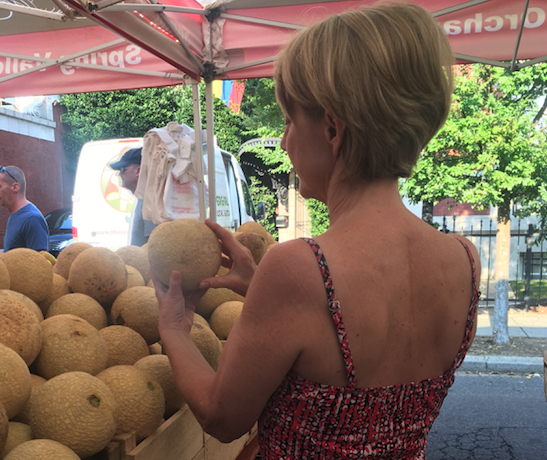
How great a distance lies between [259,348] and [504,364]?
5.84m

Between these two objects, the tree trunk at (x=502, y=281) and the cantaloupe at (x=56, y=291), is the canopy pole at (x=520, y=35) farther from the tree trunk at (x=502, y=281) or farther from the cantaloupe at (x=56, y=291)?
the tree trunk at (x=502, y=281)

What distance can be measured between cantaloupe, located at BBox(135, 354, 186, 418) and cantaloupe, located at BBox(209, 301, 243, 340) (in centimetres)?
48

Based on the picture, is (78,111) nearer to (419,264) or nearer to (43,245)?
(43,245)

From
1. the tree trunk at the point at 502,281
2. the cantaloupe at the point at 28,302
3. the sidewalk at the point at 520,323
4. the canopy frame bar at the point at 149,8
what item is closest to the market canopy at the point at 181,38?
the canopy frame bar at the point at 149,8

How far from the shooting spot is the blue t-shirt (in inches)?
185

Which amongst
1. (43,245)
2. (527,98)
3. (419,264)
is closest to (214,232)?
(419,264)

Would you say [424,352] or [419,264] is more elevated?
[419,264]

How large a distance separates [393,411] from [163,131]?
474 cm

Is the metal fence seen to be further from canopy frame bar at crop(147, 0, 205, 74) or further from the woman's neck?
the woman's neck

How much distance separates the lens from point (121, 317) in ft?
6.02

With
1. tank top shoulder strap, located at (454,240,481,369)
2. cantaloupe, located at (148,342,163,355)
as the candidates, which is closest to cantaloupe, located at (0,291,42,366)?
cantaloupe, located at (148,342,163,355)

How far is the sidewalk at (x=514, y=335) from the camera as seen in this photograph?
5848mm

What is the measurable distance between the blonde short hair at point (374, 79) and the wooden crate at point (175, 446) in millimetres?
902

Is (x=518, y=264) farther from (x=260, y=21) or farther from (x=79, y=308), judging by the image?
(x=79, y=308)
